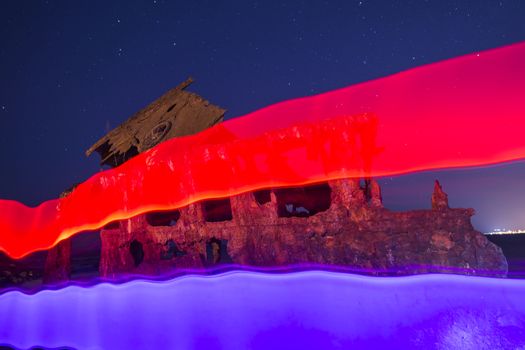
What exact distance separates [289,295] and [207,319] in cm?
106

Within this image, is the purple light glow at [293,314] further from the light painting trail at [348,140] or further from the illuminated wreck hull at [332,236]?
the light painting trail at [348,140]

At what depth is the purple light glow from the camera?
10.3ft

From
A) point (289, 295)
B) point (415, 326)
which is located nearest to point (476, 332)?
point (415, 326)

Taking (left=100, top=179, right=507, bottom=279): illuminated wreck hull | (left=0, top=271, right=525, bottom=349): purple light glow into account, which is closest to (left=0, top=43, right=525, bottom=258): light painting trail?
(left=100, top=179, right=507, bottom=279): illuminated wreck hull

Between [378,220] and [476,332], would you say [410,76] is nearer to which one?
[378,220]

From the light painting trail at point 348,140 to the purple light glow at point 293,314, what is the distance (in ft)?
3.72

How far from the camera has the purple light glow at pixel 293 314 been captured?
10.3 ft

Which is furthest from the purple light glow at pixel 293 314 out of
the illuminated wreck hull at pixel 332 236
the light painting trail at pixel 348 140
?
the light painting trail at pixel 348 140

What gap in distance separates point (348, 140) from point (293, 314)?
1.95m

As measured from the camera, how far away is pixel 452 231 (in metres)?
3.71

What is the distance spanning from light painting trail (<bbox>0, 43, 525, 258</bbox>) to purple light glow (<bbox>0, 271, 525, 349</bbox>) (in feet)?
3.72

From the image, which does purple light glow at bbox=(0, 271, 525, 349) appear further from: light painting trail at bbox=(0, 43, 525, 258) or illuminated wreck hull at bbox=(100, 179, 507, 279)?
light painting trail at bbox=(0, 43, 525, 258)

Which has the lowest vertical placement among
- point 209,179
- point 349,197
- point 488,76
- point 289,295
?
point 289,295

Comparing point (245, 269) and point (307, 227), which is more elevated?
point (307, 227)
